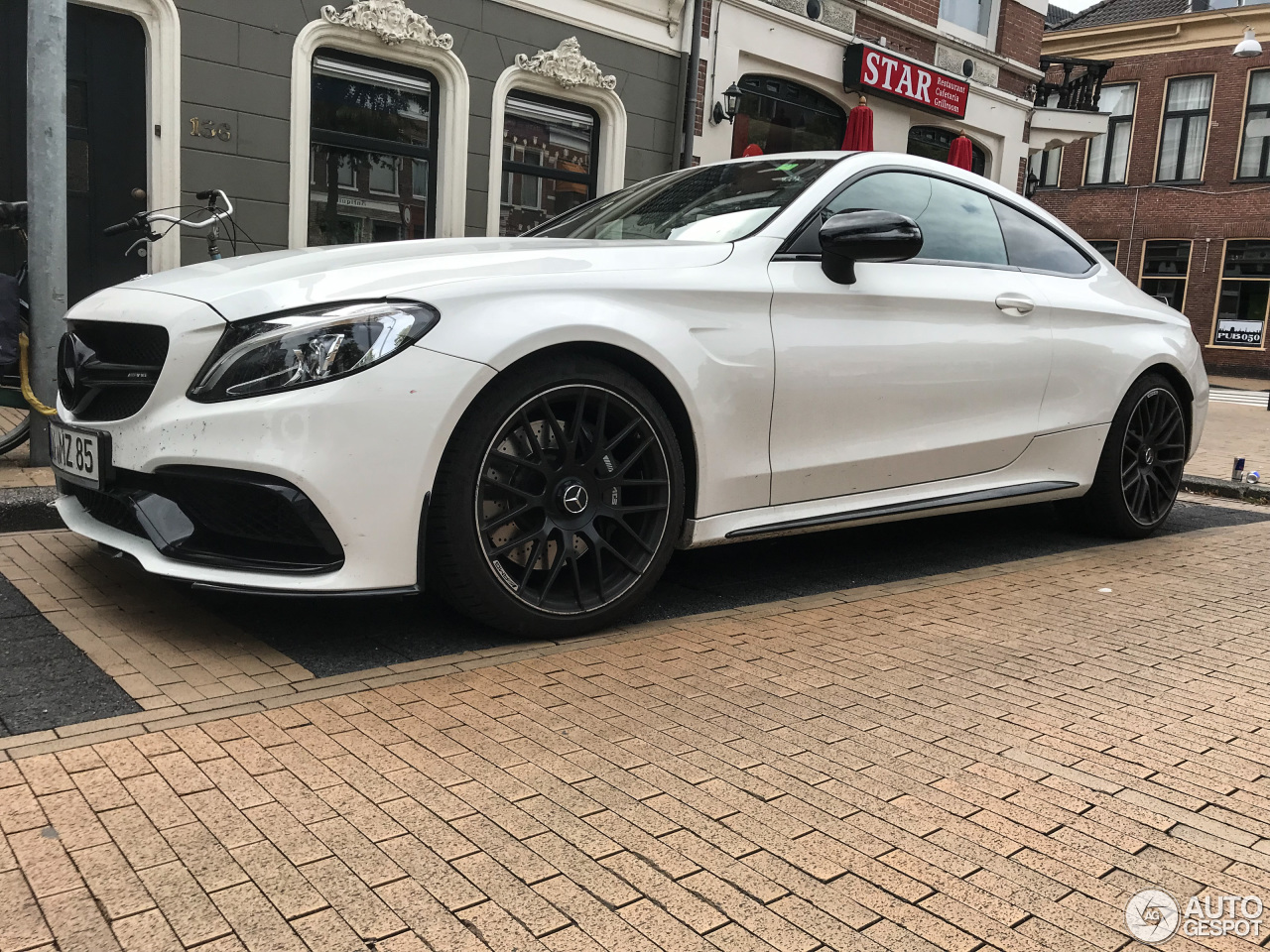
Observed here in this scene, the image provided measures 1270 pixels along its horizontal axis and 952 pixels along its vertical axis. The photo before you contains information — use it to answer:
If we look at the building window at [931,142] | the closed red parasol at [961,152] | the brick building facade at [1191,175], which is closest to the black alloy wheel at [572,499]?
the building window at [931,142]

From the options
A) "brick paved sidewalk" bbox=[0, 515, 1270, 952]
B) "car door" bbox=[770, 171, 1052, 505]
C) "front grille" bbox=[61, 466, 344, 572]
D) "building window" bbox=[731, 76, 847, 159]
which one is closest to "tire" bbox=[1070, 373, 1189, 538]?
"car door" bbox=[770, 171, 1052, 505]

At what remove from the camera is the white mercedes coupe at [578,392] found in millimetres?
2836

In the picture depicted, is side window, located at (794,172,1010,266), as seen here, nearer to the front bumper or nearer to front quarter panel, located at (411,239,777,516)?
front quarter panel, located at (411,239,777,516)

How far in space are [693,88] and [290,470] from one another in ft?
31.6

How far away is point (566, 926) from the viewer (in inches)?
70.9

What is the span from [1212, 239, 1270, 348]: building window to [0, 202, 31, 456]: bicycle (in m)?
29.9

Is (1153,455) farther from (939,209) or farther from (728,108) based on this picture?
(728,108)


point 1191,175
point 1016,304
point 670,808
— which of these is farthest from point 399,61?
point 1191,175

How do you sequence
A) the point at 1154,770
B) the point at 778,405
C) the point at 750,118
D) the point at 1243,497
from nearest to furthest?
the point at 1154,770, the point at 778,405, the point at 1243,497, the point at 750,118

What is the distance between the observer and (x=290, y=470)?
2.76 meters

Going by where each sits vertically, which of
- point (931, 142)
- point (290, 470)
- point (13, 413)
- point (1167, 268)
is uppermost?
point (931, 142)

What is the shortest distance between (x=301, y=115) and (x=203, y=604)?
20.6ft

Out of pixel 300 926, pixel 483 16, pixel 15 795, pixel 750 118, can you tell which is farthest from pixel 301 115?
pixel 300 926

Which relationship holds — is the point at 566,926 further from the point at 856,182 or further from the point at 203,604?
the point at 856,182
